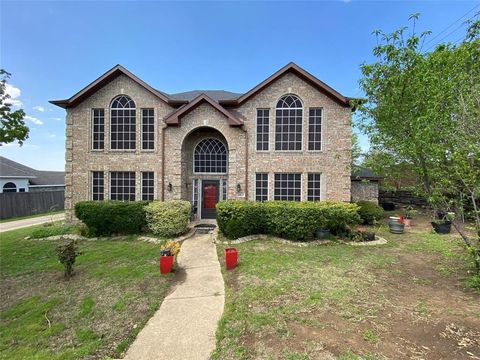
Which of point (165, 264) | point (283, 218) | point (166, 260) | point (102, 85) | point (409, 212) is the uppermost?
point (102, 85)

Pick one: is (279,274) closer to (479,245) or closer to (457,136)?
(479,245)

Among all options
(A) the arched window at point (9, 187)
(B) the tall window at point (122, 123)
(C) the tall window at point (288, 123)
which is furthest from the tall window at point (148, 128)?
(A) the arched window at point (9, 187)

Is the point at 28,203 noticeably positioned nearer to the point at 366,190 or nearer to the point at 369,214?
the point at 369,214

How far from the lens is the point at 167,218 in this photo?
10.6m

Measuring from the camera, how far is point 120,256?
8.40 meters

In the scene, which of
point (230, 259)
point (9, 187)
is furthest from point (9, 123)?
point (9, 187)

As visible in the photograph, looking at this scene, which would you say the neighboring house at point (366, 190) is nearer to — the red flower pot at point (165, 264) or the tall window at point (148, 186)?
the tall window at point (148, 186)

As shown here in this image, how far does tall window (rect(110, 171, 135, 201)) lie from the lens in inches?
531

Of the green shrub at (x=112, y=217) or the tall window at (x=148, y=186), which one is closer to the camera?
the green shrub at (x=112, y=217)

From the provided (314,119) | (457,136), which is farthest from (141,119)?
(457,136)

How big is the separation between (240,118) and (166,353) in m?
11.3

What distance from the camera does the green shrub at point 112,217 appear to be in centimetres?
1091

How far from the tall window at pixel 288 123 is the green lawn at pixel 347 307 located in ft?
22.1

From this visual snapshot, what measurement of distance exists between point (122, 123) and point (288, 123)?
9.56 metres
